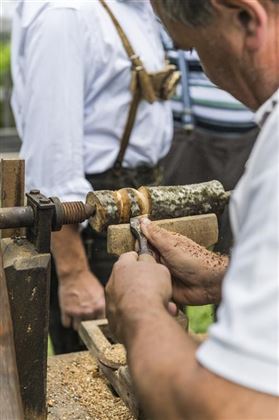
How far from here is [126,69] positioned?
7.73 feet

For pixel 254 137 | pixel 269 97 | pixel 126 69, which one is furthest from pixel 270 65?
pixel 254 137

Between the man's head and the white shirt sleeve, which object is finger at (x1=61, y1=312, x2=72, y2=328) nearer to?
the white shirt sleeve

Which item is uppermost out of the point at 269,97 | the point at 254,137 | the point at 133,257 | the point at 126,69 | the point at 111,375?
the point at 269,97

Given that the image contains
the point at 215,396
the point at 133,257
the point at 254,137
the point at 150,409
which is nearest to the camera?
the point at 215,396

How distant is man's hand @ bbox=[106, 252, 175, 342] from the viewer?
3.65ft

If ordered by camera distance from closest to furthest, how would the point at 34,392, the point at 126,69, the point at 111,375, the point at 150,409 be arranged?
the point at 150,409 → the point at 34,392 → the point at 111,375 → the point at 126,69

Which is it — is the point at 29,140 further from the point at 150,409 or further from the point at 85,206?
the point at 150,409

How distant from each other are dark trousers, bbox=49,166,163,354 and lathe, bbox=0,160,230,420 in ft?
2.83

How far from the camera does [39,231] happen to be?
142 cm

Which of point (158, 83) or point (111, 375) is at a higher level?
point (158, 83)

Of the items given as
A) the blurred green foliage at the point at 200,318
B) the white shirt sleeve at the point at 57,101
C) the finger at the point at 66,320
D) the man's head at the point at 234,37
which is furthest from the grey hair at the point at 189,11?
the blurred green foliage at the point at 200,318

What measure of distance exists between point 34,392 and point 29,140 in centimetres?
112

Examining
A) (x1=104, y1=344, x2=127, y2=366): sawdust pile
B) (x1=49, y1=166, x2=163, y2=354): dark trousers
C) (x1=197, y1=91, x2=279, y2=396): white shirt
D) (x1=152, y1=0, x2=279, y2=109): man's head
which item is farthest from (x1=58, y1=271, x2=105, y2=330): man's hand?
(x1=197, y1=91, x2=279, y2=396): white shirt

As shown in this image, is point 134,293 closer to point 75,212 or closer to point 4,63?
point 75,212
